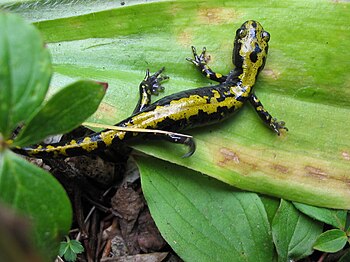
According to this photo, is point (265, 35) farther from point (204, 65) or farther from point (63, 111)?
point (63, 111)

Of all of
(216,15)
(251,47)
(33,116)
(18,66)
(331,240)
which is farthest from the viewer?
(251,47)

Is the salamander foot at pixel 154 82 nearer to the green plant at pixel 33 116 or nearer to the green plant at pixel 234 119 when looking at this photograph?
the green plant at pixel 234 119

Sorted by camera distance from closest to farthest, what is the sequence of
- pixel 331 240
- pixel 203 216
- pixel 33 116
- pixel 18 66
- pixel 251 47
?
pixel 18 66, pixel 33 116, pixel 331 240, pixel 203 216, pixel 251 47

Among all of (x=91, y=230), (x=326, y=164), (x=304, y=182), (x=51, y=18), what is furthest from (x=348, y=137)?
(x=51, y=18)

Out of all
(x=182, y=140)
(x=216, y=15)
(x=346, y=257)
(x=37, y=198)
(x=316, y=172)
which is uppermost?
(x=216, y=15)

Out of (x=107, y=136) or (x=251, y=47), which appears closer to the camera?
(x=107, y=136)

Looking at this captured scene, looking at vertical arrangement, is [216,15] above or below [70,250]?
above

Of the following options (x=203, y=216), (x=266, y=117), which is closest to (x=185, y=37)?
(x=266, y=117)
